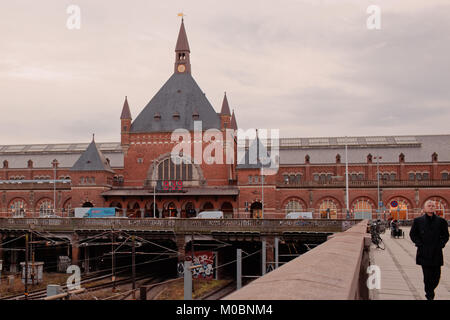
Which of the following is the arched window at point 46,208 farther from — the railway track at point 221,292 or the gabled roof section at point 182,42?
the railway track at point 221,292

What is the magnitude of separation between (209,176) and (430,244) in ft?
193

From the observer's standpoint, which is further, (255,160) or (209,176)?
(209,176)

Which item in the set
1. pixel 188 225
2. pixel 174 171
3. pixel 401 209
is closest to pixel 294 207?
pixel 401 209

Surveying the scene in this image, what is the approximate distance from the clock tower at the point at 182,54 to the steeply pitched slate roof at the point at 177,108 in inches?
52.2

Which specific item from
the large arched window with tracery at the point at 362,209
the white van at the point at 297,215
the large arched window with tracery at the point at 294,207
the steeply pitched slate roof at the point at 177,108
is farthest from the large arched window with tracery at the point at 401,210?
the steeply pitched slate roof at the point at 177,108

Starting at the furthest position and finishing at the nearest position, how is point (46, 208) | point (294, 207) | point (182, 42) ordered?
point (182, 42) → point (46, 208) → point (294, 207)

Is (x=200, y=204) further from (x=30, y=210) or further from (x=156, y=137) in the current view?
(x=30, y=210)

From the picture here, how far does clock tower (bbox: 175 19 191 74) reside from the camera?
2943 inches

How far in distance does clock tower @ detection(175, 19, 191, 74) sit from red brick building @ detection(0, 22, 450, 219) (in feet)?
0.52

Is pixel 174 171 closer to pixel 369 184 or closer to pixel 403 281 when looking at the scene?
pixel 369 184

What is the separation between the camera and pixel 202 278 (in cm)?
4312

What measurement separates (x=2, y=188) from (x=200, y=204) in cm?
3246

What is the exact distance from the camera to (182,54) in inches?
2985
